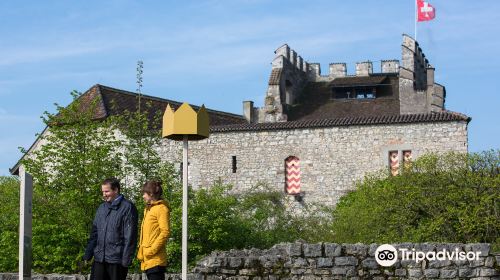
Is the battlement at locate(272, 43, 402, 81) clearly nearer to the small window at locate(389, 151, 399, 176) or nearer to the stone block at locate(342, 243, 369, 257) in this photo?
the small window at locate(389, 151, 399, 176)

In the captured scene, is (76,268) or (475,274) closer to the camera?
(475,274)

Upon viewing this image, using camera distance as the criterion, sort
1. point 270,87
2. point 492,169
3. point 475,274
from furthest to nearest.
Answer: point 270,87
point 492,169
point 475,274

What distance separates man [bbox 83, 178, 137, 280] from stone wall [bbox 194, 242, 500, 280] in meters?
4.25

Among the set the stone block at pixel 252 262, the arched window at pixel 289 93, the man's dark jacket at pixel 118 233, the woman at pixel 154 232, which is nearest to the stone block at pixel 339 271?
the stone block at pixel 252 262

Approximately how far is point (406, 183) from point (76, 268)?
10.6 metres

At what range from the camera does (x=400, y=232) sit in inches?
1212

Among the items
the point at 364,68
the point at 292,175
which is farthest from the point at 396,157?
the point at 364,68

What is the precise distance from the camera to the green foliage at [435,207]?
30422 mm

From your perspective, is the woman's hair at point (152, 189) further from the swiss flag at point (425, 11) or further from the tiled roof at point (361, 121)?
the swiss flag at point (425, 11)

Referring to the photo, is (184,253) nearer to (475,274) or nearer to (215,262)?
(215,262)

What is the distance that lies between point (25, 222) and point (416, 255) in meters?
6.32

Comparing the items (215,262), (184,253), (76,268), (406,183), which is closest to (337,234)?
(406,183)

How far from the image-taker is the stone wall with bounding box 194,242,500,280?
1580cm

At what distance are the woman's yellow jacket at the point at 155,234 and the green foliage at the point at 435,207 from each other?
732 inches
